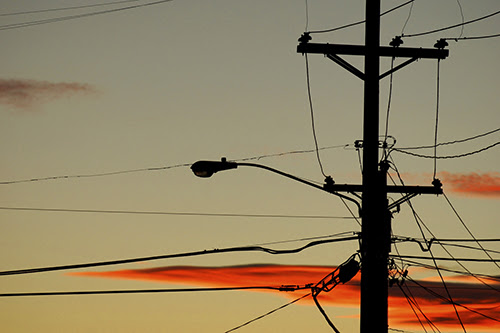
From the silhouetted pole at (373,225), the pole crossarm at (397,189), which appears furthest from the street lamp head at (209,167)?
the silhouetted pole at (373,225)

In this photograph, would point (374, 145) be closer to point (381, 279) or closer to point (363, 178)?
point (363, 178)

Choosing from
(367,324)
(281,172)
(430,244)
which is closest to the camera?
(367,324)

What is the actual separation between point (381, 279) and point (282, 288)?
16.1ft

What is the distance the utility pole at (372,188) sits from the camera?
Result: 64.0 ft

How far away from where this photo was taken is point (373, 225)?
19.7 m

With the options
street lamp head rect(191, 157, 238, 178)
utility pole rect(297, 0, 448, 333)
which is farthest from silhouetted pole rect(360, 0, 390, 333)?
street lamp head rect(191, 157, 238, 178)

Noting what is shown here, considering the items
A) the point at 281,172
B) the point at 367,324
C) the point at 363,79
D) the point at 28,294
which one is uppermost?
the point at 363,79

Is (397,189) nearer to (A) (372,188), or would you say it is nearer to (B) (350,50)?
(A) (372,188)

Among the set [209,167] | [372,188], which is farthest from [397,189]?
[209,167]

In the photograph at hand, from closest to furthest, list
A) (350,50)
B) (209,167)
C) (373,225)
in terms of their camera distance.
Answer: (373,225) < (350,50) < (209,167)

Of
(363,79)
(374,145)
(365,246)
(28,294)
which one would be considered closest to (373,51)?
(363,79)

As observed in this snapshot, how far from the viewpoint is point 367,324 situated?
19203 mm

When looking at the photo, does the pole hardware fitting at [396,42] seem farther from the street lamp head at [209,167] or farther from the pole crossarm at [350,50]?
the street lamp head at [209,167]

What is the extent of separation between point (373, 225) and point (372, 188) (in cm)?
73
